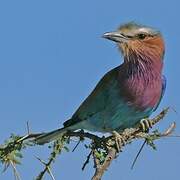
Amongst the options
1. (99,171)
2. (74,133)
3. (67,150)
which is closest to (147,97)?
(74,133)

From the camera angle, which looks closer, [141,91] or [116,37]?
[116,37]

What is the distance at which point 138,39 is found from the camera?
4641 mm

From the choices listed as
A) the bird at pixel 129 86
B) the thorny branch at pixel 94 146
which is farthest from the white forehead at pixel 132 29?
the thorny branch at pixel 94 146

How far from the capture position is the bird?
14.4ft

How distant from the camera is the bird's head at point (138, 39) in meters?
4.36

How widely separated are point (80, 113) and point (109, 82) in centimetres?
40

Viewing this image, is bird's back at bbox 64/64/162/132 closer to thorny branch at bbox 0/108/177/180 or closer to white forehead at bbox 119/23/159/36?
white forehead at bbox 119/23/159/36

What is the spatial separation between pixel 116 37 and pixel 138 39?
0.38 m

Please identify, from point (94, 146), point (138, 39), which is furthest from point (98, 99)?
point (94, 146)

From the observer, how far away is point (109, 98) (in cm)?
464

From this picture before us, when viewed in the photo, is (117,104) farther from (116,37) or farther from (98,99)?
(116,37)

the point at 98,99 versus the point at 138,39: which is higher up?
the point at 138,39

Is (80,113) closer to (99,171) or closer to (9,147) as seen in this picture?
(9,147)

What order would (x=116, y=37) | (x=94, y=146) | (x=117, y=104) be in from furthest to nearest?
(x=117, y=104) < (x=116, y=37) < (x=94, y=146)
